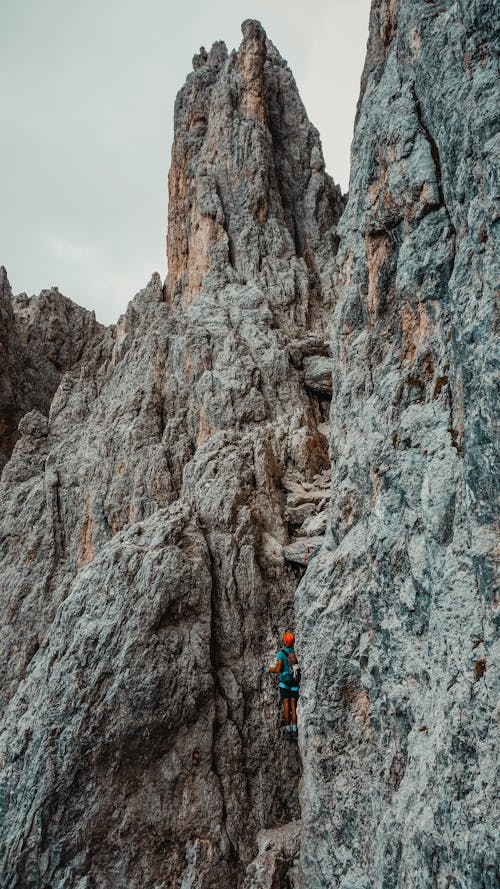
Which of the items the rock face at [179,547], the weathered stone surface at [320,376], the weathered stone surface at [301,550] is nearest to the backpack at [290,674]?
the rock face at [179,547]

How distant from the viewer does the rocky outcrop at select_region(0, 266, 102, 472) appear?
156 feet

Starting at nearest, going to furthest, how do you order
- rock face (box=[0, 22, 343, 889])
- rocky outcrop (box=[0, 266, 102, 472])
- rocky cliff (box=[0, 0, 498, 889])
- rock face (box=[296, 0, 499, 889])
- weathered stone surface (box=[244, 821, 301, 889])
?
rock face (box=[296, 0, 499, 889]) → rocky cliff (box=[0, 0, 498, 889]) → weathered stone surface (box=[244, 821, 301, 889]) → rock face (box=[0, 22, 343, 889]) → rocky outcrop (box=[0, 266, 102, 472])

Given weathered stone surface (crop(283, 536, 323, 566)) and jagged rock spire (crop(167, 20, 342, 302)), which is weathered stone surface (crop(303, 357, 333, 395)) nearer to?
jagged rock spire (crop(167, 20, 342, 302))

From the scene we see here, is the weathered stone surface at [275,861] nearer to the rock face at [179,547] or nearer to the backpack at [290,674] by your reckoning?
the rock face at [179,547]

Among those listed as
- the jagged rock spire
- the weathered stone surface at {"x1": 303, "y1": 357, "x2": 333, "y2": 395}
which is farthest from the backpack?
the jagged rock spire

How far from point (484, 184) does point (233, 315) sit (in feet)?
75.3

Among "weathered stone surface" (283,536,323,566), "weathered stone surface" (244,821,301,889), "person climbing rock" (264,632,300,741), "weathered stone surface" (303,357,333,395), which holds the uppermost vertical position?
"weathered stone surface" (303,357,333,395)

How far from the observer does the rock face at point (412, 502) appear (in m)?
9.05

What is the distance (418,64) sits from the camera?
13281 mm

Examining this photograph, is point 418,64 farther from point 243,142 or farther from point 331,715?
point 243,142

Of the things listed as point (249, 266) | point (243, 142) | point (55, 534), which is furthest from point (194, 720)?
point (243, 142)

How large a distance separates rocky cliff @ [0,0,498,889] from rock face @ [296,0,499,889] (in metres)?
0.06

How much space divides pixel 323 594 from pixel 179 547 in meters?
5.71

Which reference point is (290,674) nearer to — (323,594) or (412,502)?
(323,594)
